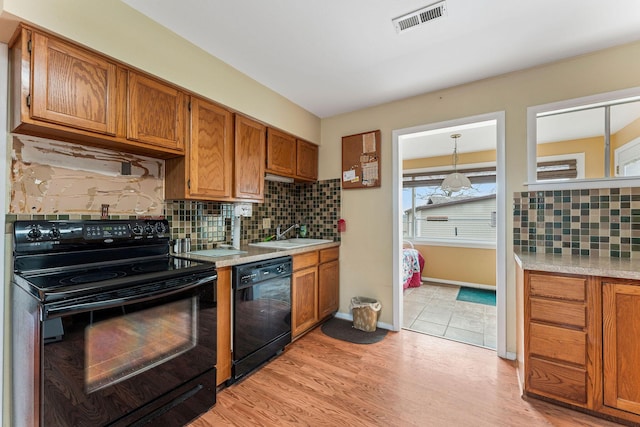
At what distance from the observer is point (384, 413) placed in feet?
5.46

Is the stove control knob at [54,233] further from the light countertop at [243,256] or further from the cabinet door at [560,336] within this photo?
the cabinet door at [560,336]

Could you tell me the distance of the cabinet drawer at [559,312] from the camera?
1.62 meters

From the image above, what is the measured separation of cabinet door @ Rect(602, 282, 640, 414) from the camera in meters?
1.51

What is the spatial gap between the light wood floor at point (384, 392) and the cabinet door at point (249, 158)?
147cm

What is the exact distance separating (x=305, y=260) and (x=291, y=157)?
113 cm

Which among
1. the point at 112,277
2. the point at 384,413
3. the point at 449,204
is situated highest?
the point at 449,204

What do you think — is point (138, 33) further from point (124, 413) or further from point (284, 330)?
point (284, 330)

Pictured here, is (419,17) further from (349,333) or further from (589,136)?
(349,333)

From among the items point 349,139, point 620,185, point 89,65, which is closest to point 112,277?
point 89,65

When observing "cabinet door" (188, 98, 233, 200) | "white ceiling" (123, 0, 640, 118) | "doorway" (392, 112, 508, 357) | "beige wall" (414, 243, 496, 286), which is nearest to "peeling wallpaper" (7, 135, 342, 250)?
"cabinet door" (188, 98, 233, 200)

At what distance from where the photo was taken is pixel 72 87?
4.70 feet

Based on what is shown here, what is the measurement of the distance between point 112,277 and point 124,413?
2.18ft

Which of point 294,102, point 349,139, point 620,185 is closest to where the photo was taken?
point 620,185

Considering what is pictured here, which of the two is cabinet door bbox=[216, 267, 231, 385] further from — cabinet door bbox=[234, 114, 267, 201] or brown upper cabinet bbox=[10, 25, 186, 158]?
brown upper cabinet bbox=[10, 25, 186, 158]
